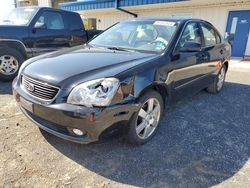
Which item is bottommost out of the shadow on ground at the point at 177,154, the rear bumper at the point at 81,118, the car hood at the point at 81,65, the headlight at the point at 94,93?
the shadow on ground at the point at 177,154

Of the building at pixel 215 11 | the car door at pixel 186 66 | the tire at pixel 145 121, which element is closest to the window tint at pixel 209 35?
the car door at pixel 186 66

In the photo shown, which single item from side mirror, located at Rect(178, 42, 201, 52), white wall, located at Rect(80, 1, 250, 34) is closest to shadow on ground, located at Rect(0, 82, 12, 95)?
side mirror, located at Rect(178, 42, 201, 52)

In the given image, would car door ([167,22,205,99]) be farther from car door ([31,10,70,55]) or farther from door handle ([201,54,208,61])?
car door ([31,10,70,55])

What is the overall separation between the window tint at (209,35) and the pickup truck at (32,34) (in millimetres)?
3579

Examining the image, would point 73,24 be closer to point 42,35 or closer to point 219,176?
point 42,35

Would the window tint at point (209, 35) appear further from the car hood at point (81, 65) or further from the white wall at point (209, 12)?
the white wall at point (209, 12)

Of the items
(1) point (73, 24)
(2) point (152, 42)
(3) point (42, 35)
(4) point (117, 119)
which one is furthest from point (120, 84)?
(1) point (73, 24)

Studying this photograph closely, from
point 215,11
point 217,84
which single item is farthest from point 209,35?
point 215,11

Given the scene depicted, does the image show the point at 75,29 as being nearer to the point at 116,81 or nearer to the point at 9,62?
the point at 9,62

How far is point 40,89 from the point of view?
8.00ft

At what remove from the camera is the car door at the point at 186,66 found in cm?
322

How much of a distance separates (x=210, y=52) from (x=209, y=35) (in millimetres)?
406

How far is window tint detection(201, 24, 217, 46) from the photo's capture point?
4.24 m

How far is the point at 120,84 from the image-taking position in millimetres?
2332
